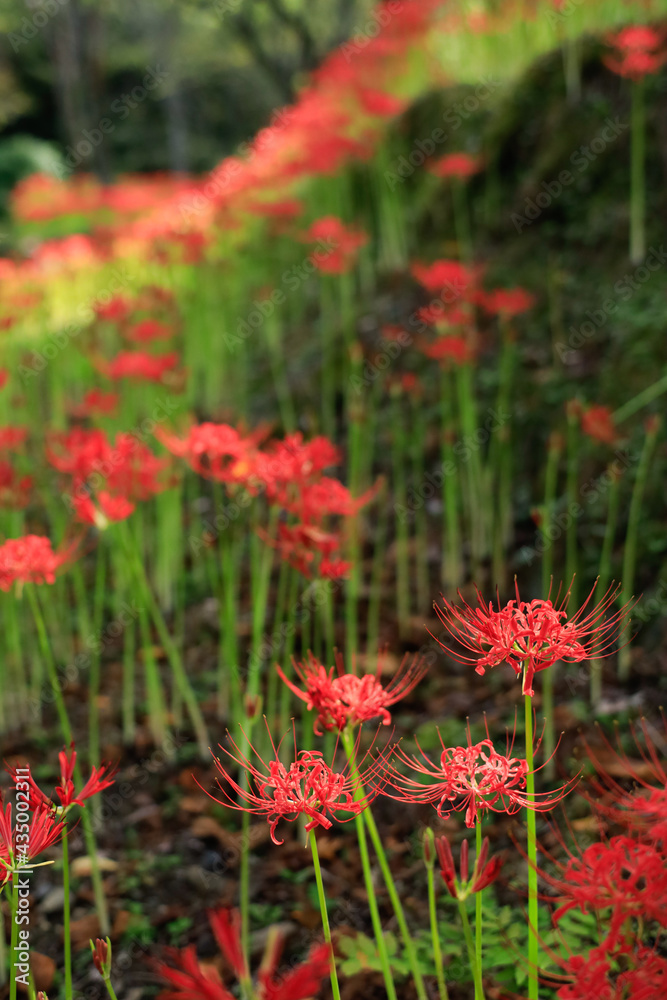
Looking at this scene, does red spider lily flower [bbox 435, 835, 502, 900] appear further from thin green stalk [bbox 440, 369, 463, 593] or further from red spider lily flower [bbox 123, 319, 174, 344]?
red spider lily flower [bbox 123, 319, 174, 344]

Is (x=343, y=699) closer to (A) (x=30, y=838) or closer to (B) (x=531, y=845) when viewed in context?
(B) (x=531, y=845)

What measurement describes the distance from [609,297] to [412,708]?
213 centimetres

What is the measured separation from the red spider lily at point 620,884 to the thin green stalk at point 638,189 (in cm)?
321

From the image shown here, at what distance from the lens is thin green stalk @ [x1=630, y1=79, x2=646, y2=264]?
3.41 metres

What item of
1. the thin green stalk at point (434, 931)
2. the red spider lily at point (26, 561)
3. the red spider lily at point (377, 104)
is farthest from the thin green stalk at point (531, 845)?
the red spider lily at point (377, 104)

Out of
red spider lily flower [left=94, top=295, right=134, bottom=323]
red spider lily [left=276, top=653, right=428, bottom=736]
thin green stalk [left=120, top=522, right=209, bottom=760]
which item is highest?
red spider lily flower [left=94, top=295, right=134, bottom=323]

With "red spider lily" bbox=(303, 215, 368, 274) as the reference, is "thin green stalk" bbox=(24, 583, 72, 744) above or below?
below

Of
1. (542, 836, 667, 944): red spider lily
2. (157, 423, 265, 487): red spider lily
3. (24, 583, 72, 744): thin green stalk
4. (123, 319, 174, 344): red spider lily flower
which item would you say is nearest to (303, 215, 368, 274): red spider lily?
(123, 319, 174, 344): red spider lily flower

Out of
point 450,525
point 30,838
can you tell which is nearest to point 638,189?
point 450,525

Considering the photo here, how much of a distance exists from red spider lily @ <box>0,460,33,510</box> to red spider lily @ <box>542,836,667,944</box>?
71.5 inches

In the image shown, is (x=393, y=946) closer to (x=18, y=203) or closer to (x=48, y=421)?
(x=48, y=421)

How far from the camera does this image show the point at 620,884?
845mm

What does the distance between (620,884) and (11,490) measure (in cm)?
197

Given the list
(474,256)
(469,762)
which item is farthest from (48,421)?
(469,762)
